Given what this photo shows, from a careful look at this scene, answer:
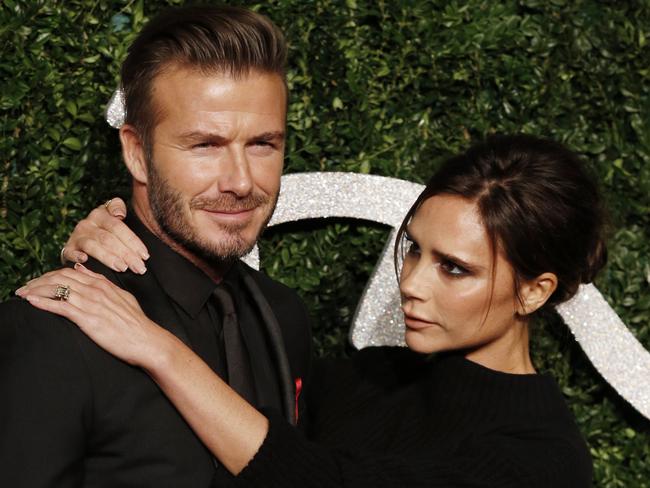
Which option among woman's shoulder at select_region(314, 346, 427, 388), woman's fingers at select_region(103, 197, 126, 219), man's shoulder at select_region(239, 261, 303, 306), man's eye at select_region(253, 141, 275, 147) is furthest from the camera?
woman's shoulder at select_region(314, 346, 427, 388)

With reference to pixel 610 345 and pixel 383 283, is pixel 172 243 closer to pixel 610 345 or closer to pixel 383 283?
pixel 383 283

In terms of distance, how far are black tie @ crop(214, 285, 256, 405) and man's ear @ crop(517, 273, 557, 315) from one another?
2.66 feet

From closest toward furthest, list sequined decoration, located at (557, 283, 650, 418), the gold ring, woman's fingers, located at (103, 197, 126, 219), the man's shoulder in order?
the gold ring → woman's fingers, located at (103, 197, 126, 219) → the man's shoulder → sequined decoration, located at (557, 283, 650, 418)

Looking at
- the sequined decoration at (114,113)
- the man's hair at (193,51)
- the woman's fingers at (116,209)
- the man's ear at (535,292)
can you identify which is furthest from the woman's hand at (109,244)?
the man's ear at (535,292)

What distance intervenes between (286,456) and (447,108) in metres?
1.59

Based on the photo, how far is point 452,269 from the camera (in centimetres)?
262

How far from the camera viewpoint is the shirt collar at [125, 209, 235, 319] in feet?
7.49

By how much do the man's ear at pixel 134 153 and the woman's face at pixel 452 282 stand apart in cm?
80

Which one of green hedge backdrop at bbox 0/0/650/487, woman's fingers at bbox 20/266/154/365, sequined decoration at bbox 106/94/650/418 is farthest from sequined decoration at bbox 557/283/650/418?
woman's fingers at bbox 20/266/154/365

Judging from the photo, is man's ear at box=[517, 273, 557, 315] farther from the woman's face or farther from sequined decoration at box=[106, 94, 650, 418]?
sequined decoration at box=[106, 94, 650, 418]

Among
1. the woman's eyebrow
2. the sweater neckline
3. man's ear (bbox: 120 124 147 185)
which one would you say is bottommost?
the sweater neckline

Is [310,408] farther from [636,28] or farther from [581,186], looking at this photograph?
[636,28]

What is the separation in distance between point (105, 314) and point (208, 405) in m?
0.31

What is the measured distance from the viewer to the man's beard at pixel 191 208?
2238 millimetres
